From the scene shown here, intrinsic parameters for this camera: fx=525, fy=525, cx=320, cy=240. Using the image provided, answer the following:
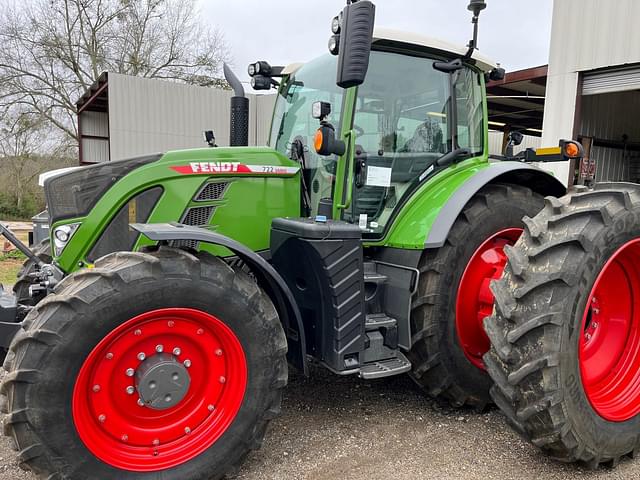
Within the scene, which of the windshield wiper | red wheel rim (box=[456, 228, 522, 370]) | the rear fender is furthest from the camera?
the windshield wiper

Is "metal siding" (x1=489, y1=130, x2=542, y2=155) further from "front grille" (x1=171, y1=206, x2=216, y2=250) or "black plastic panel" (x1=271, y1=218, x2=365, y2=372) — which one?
"front grille" (x1=171, y1=206, x2=216, y2=250)

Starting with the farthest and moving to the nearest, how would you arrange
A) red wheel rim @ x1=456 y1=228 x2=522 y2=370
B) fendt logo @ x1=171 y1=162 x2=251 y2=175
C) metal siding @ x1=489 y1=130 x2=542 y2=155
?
metal siding @ x1=489 y1=130 x2=542 y2=155
red wheel rim @ x1=456 y1=228 x2=522 y2=370
fendt logo @ x1=171 y1=162 x2=251 y2=175

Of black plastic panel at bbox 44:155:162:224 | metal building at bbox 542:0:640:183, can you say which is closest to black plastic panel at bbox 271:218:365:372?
black plastic panel at bbox 44:155:162:224

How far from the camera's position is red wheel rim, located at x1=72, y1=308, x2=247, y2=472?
2268mm

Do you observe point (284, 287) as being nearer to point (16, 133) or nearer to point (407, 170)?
point (407, 170)

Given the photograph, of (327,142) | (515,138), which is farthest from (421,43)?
(515,138)

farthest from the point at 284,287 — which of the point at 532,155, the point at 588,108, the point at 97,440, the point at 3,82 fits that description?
the point at 3,82

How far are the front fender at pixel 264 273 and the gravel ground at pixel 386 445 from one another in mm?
463

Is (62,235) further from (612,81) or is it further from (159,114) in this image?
(159,114)

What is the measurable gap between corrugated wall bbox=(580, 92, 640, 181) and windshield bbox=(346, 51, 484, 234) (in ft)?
28.9

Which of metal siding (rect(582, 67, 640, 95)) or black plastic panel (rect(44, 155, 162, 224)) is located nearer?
black plastic panel (rect(44, 155, 162, 224))

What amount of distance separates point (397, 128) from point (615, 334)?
1777 mm

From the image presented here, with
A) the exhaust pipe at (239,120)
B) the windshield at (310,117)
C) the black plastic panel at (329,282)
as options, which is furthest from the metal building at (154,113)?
the black plastic panel at (329,282)

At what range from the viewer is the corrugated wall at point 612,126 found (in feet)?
37.2
